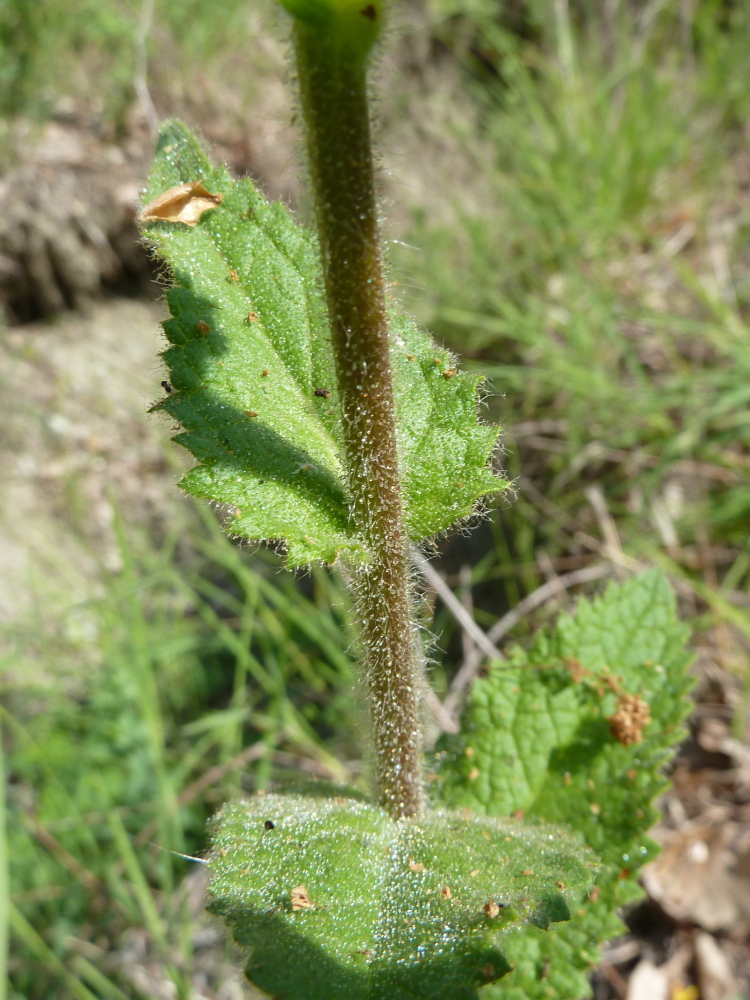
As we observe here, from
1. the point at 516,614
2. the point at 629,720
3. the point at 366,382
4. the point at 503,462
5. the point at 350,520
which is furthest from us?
the point at 503,462

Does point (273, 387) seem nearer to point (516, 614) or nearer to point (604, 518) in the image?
point (516, 614)

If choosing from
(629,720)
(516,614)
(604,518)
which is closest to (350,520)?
(629,720)

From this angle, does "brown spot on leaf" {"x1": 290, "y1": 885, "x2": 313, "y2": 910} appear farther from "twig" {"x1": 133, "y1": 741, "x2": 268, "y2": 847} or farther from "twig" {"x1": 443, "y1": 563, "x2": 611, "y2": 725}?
"twig" {"x1": 133, "y1": 741, "x2": 268, "y2": 847}

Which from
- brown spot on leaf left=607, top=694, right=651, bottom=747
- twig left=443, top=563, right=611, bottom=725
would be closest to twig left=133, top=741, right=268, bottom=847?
twig left=443, top=563, right=611, bottom=725

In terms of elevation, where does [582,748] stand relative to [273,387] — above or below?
below

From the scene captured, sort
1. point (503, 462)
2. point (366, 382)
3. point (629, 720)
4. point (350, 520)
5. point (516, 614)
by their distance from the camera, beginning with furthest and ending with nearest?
point (503, 462), point (516, 614), point (629, 720), point (350, 520), point (366, 382)

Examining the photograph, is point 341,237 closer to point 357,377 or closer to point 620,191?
point 357,377

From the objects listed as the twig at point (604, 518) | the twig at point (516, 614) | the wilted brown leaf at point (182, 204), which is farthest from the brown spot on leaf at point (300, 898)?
the twig at point (604, 518)

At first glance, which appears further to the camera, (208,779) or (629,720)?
→ (208,779)
